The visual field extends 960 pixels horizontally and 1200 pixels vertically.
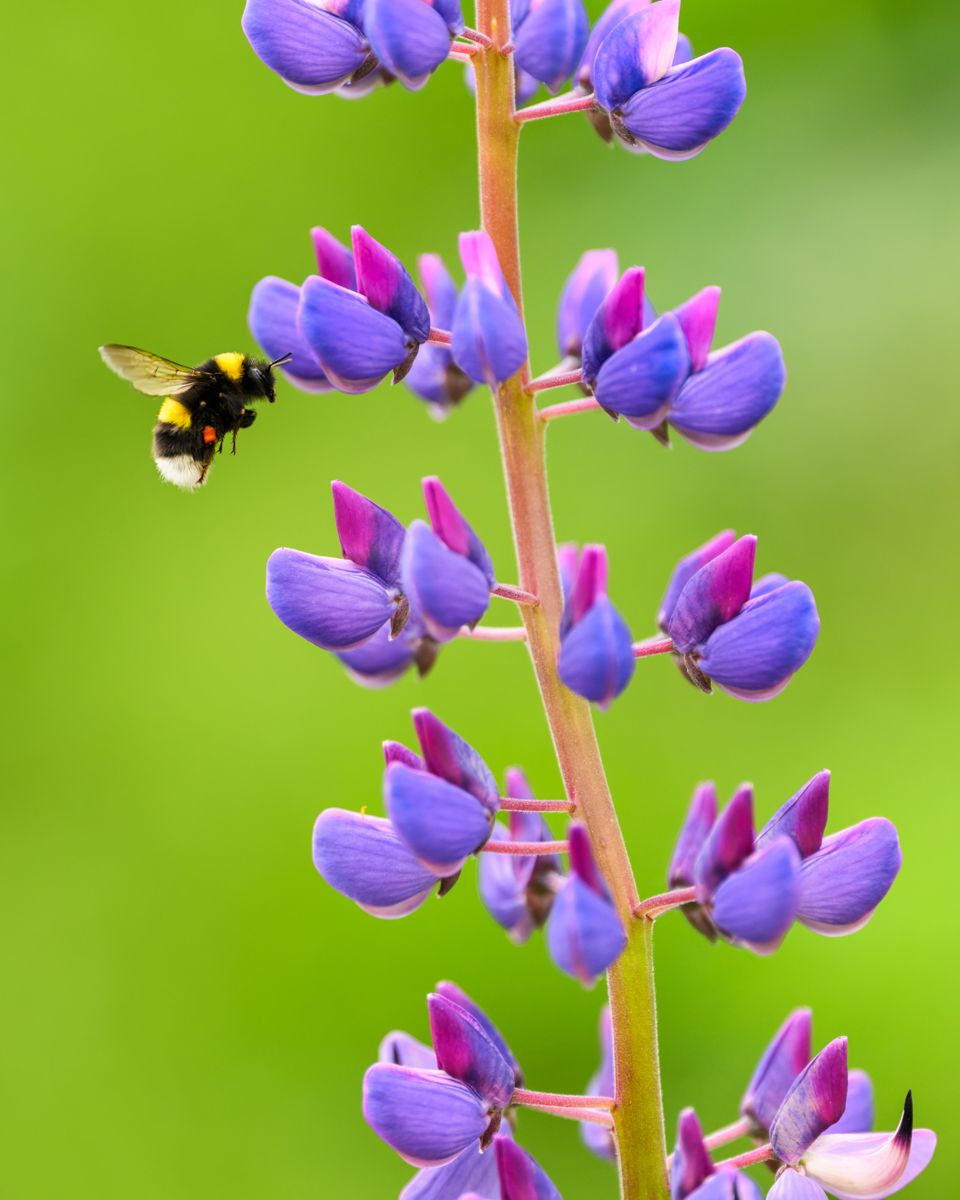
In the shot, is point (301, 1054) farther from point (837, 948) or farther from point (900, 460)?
point (900, 460)

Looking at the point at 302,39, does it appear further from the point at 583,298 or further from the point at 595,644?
the point at 595,644

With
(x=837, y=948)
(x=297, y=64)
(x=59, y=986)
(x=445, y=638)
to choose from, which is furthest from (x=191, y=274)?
(x=445, y=638)

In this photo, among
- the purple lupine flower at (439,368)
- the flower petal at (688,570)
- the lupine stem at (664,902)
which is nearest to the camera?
the lupine stem at (664,902)

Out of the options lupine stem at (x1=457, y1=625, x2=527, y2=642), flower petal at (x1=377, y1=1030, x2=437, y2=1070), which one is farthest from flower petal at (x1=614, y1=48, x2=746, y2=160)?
flower petal at (x1=377, y1=1030, x2=437, y2=1070)

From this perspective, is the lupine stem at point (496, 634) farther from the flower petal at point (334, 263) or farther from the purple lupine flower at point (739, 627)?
the flower petal at point (334, 263)

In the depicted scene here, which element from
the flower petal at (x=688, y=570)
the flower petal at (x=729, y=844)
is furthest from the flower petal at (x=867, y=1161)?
the flower petal at (x=688, y=570)

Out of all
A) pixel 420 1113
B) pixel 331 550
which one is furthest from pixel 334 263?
pixel 331 550

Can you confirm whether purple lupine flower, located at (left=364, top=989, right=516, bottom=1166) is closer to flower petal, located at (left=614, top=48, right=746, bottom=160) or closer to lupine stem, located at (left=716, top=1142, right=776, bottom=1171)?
lupine stem, located at (left=716, top=1142, right=776, bottom=1171)
